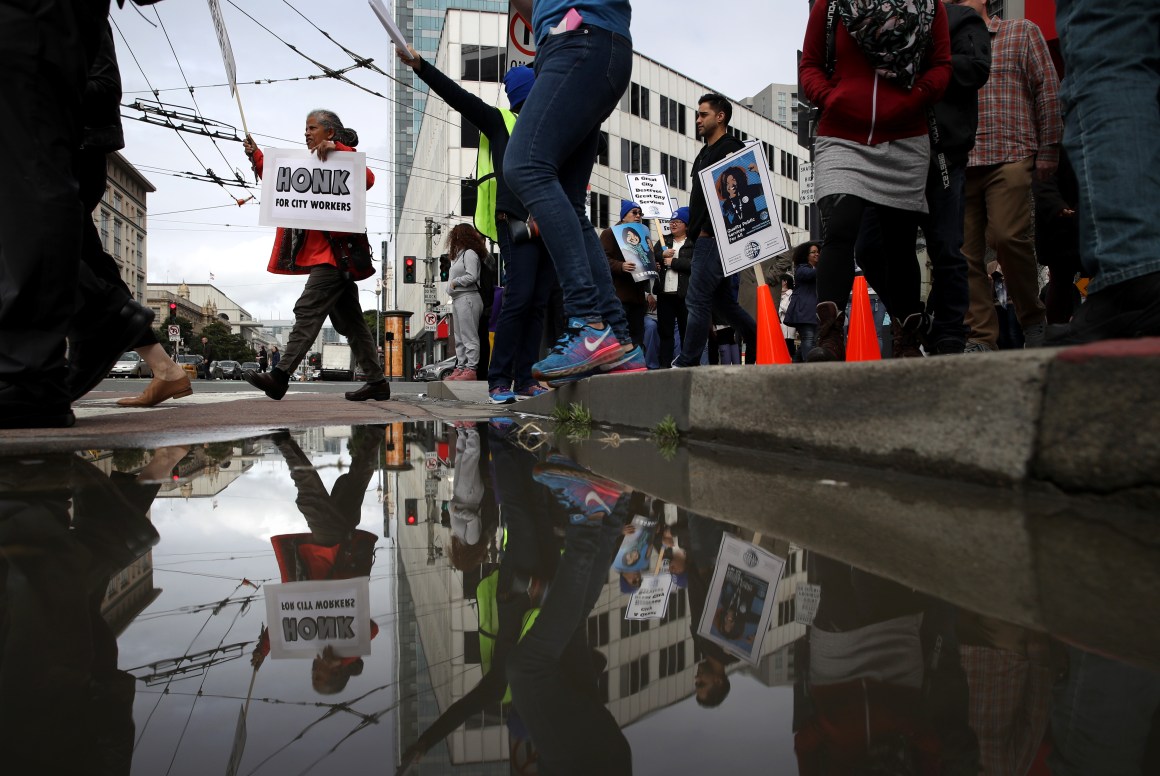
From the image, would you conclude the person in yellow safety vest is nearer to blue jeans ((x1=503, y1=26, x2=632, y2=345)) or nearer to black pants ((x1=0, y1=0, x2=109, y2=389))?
blue jeans ((x1=503, y1=26, x2=632, y2=345))

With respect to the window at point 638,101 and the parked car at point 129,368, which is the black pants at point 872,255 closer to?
Result: the window at point 638,101

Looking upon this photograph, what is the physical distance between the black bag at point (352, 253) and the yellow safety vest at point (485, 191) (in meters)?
0.82

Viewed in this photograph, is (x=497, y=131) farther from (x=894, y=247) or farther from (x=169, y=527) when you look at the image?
(x=169, y=527)

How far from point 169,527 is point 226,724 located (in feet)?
2.84

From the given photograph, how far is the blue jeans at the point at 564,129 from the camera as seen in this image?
319 centimetres

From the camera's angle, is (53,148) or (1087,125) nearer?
(1087,125)

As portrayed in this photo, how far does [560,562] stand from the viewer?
1.16m

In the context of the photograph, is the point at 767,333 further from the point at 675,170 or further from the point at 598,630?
the point at 675,170

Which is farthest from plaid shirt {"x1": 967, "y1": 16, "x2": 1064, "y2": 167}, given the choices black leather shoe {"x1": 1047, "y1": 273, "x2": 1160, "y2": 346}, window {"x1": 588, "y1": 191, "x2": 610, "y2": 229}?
window {"x1": 588, "y1": 191, "x2": 610, "y2": 229}

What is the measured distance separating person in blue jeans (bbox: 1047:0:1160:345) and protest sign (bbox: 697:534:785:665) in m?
1.30

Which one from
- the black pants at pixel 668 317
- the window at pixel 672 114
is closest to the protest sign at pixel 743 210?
the black pants at pixel 668 317

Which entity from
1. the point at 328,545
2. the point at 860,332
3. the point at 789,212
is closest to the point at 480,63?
the point at 789,212

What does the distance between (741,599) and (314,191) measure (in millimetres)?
5206

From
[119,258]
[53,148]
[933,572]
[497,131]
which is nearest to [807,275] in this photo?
[497,131]
